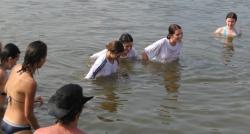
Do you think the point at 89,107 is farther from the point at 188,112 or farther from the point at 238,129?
the point at 238,129

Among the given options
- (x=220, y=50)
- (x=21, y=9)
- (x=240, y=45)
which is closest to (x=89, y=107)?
(x=220, y=50)

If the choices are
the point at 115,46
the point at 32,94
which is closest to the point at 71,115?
the point at 32,94

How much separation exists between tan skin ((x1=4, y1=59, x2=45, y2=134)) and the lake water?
1819 mm

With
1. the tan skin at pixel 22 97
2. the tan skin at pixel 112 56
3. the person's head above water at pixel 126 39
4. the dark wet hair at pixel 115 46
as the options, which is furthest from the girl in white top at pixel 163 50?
the tan skin at pixel 22 97

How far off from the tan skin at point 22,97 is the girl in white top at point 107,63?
10.4 ft

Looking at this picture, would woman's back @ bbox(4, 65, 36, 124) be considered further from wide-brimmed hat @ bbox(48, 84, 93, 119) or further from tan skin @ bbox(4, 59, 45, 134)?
wide-brimmed hat @ bbox(48, 84, 93, 119)

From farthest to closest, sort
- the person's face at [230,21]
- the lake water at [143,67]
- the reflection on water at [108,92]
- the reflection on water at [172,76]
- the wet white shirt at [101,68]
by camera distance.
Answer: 1. the person's face at [230,21]
2. the reflection on water at [172,76]
3. the wet white shirt at [101,68]
4. the reflection on water at [108,92]
5. the lake water at [143,67]

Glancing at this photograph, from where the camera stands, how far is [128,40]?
942 cm

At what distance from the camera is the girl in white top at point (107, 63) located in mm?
8312

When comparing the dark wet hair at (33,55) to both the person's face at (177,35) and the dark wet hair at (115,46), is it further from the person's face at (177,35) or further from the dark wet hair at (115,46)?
the person's face at (177,35)

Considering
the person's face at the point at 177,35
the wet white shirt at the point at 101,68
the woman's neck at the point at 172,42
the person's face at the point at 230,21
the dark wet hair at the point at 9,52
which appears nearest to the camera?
the dark wet hair at the point at 9,52

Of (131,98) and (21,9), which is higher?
(21,9)

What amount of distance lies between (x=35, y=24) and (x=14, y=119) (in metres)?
9.34

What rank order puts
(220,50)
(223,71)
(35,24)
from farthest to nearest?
1. (35,24)
2. (220,50)
3. (223,71)
